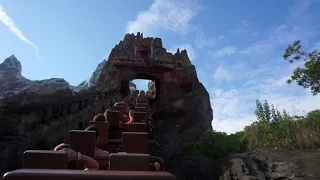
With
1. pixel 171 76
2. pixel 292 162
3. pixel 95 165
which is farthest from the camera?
pixel 171 76

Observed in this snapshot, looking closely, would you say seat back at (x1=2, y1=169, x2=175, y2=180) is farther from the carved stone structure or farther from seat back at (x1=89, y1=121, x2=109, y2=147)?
the carved stone structure

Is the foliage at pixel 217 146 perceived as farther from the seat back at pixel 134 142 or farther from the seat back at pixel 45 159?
the seat back at pixel 45 159

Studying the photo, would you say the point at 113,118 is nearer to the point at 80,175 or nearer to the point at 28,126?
the point at 28,126

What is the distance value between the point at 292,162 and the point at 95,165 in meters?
9.44

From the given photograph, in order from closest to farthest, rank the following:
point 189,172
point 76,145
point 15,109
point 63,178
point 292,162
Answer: point 63,178 → point 76,145 → point 15,109 → point 292,162 → point 189,172

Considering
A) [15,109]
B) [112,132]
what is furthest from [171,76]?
[15,109]

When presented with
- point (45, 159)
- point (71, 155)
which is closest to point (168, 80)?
point (71, 155)

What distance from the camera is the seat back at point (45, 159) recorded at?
2176 millimetres

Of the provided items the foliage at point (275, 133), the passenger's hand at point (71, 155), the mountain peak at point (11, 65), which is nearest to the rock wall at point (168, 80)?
the foliage at point (275, 133)

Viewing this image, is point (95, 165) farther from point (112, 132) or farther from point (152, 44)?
point (152, 44)

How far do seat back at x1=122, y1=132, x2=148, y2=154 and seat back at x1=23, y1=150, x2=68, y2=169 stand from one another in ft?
5.58

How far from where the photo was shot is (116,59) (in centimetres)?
2966

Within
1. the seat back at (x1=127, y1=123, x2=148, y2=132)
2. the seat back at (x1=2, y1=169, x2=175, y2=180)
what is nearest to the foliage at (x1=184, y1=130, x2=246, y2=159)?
the seat back at (x1=127, y1=123, x2=148, y2=132)

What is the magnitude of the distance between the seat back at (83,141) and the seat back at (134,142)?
1.71 ft
